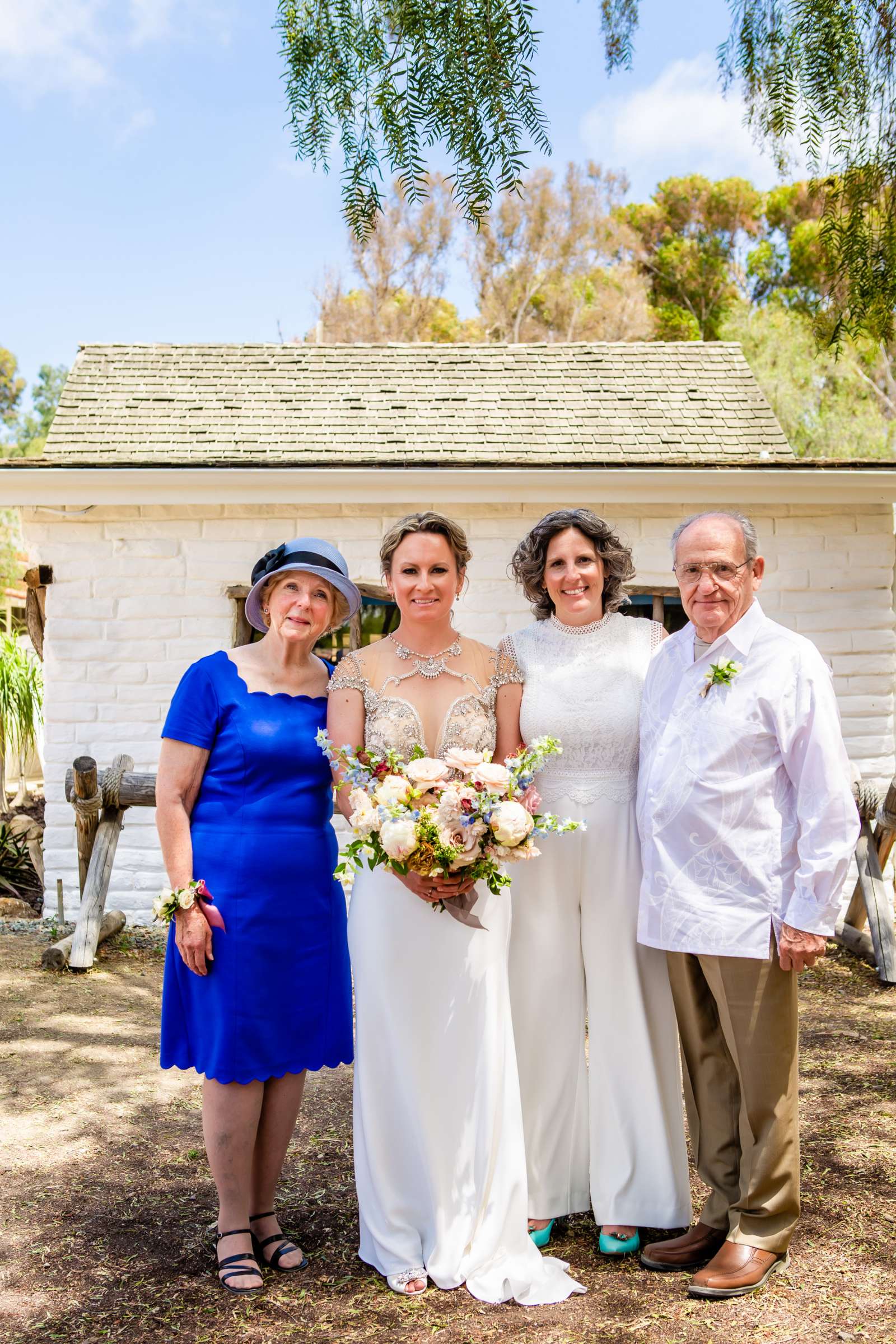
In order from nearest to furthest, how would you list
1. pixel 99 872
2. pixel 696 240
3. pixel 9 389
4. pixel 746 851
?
1. pixel 746 851
2. pixel 99 872
3. pixel 696 240
4. pixel 9 389

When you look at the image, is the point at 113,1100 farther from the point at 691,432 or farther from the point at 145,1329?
the point at 691,432

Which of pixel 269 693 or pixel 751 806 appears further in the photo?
pixel 269 693

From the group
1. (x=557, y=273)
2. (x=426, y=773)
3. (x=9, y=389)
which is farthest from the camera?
(x=9, y=389)

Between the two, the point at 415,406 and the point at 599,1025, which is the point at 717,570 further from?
the point at 415,406

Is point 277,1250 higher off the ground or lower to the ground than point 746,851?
lower

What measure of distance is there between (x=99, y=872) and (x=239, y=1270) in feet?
13.8

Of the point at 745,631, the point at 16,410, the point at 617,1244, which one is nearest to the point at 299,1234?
the point at 617,1244

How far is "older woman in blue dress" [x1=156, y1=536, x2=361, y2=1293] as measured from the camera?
311 cm

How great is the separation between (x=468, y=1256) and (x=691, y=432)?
7.14m

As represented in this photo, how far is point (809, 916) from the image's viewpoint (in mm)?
2941

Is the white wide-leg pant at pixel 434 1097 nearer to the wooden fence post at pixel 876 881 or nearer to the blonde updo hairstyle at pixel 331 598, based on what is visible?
the blonde updo hairstyle at pixel 331 598

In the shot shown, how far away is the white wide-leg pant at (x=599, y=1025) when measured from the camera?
331 centimetres

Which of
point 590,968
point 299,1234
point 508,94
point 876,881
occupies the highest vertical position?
point 508,94

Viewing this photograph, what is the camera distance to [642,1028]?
331 cm
